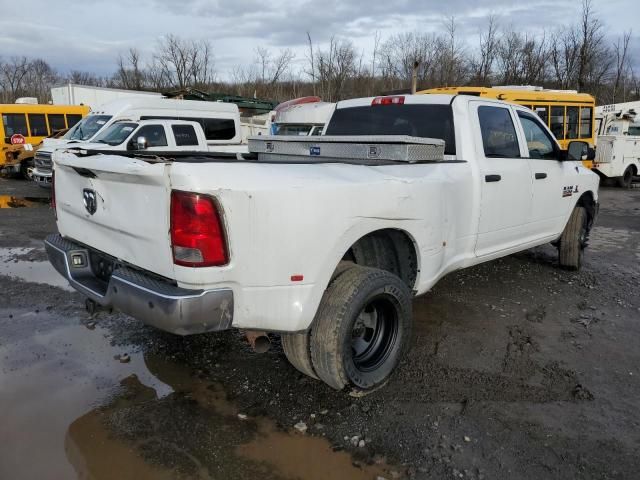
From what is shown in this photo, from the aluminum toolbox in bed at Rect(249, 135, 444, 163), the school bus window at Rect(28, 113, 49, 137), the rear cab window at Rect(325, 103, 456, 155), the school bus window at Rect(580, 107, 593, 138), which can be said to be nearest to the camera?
the aluminum toolbox in bed at Rect(249, 135, 444, 163)

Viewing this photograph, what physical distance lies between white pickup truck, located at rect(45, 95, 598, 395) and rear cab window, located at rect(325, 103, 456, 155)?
0.04ft

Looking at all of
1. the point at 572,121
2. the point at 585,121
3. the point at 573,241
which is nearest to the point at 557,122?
the point at 572,121

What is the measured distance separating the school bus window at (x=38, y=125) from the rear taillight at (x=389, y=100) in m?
15.9

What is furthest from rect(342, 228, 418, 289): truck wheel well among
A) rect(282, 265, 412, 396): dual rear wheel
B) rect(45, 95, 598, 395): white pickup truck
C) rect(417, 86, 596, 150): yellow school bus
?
rect(417, 86, 596, 150): yellow school bus

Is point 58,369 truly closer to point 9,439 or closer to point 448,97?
point 9,439

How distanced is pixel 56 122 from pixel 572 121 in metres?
16.4

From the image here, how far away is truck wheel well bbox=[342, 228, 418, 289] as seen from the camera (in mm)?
3449

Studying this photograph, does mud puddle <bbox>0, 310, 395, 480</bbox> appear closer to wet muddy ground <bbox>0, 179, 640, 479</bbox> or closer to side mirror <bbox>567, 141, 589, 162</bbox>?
wet muddy ground <bbox>0, 179, 640, 479</bbox>

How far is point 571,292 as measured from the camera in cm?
542

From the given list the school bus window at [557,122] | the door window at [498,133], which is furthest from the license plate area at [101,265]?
the school bus window at [557,122]

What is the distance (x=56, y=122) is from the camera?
17.3m

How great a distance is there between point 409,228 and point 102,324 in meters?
2.74

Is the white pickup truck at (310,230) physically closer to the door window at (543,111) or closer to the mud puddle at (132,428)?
the mud puddle at (132,428)

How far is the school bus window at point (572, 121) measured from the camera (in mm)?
13867
